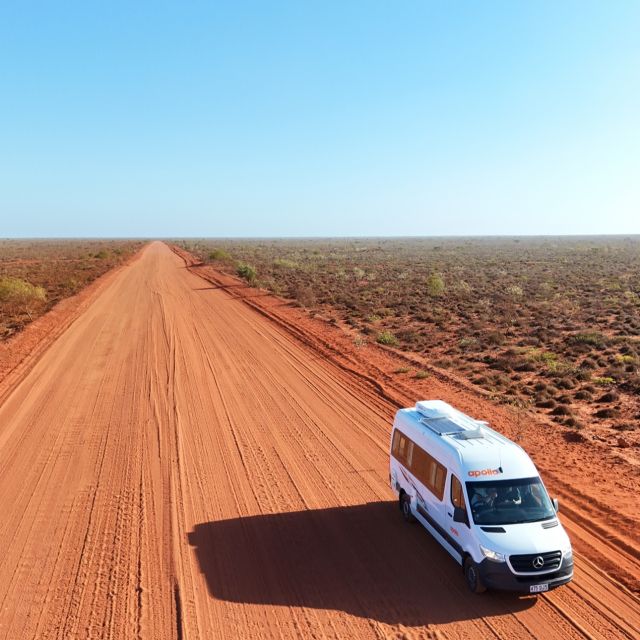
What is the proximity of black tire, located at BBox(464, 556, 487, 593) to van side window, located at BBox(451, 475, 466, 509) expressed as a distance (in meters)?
0.78

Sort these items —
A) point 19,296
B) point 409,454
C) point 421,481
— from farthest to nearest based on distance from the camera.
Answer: point 19,296 < point 409,454 < point 421,481

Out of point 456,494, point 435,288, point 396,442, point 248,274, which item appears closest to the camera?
point 456,494

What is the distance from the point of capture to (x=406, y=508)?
10281 mm

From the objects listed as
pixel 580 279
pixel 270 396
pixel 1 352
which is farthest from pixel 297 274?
pixel 270 396

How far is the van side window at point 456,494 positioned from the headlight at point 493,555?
0.67 m

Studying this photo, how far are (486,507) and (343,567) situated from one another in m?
2.58

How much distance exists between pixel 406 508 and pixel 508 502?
2495mm

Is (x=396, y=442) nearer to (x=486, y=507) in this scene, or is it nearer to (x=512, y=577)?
(x=486, y=507)

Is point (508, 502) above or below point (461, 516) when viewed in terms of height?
above

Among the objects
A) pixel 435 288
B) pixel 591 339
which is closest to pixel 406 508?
pixel 591 339

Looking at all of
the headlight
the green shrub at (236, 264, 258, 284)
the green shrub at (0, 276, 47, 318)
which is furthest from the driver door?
the green shrub at (236, 264, 258, 284)

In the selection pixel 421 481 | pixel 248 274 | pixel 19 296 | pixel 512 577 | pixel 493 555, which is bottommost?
pixel 512 577

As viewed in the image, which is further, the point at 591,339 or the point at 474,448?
the point at 591,339

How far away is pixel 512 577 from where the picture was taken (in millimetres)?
7656
